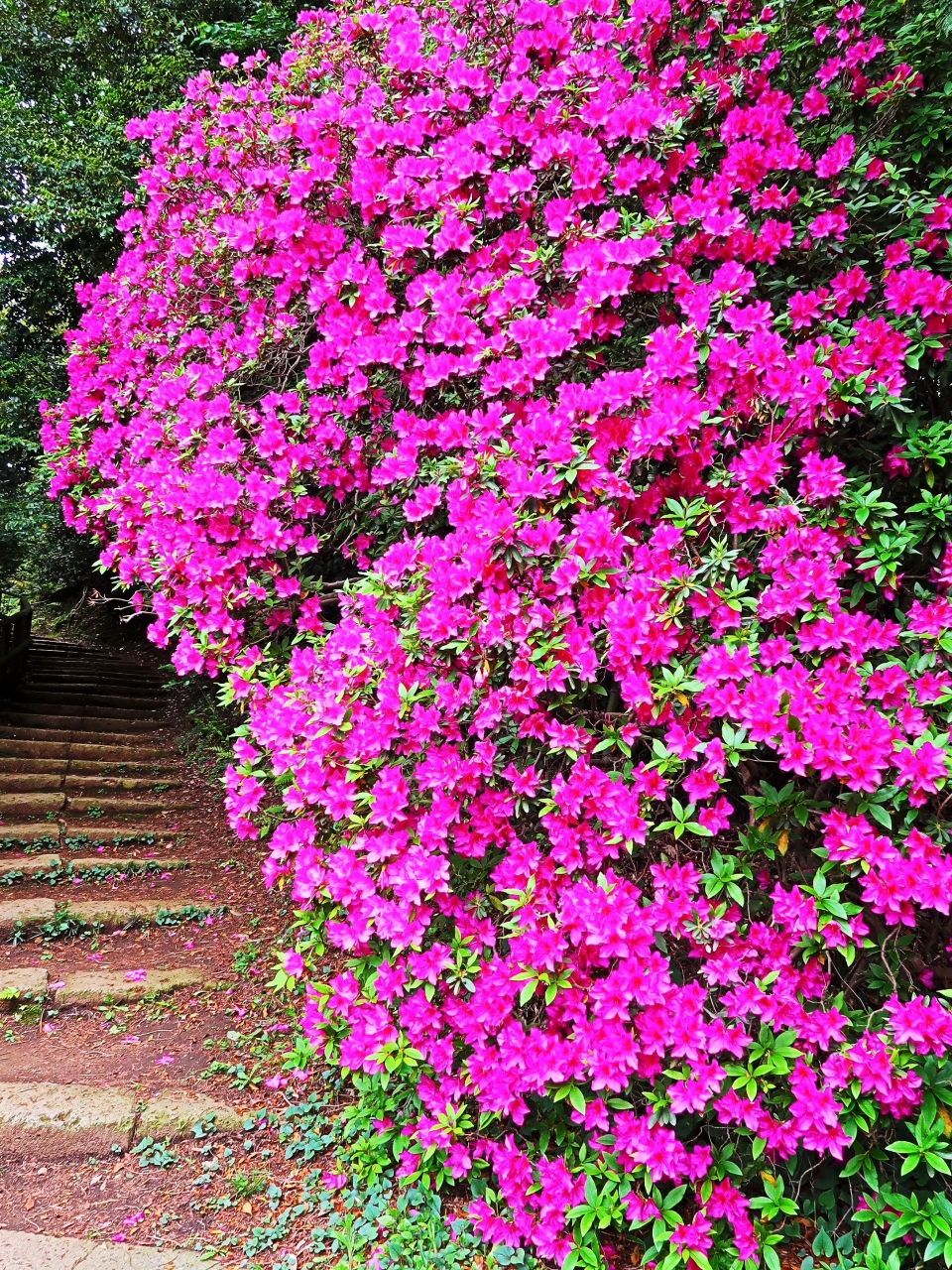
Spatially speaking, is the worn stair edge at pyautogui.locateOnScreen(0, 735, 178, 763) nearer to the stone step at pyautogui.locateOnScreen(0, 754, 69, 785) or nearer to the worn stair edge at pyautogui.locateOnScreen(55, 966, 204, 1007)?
the stone step at pyautogui.locateOnScreen(0, 754, 69, 785)

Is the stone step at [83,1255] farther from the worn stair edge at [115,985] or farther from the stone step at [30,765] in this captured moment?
the stone step at [30,765]

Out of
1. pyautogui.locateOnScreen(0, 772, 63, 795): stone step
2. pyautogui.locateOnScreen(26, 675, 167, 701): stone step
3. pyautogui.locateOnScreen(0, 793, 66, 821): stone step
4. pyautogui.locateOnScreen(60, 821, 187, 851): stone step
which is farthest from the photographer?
pyautogui.locateOnScreen(26, 675, 167, 701): stone step

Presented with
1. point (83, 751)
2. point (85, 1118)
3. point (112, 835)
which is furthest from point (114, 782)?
point (85, 1118)

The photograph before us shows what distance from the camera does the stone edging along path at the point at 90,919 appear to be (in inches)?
92.1

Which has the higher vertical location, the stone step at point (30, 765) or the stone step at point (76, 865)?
the stone step at point (30, 765)

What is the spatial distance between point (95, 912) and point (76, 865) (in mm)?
497

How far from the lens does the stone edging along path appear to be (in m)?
2.34

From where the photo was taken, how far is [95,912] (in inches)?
140

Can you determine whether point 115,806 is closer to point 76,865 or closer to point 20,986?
point 76,865

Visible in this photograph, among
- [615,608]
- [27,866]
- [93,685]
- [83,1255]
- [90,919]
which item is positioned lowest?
[83,1255]

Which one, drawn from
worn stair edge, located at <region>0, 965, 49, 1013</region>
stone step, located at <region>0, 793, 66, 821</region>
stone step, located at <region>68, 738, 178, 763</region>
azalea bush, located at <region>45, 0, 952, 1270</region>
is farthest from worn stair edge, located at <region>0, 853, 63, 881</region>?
azalea bush, located at <region>45, 0, 952, 1270</region>

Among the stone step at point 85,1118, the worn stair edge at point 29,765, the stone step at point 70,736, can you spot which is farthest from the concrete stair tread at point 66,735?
the stone step at point 85,1118

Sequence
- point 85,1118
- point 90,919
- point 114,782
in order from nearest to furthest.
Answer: point 85,1118 < point 90,919 < point 114,782

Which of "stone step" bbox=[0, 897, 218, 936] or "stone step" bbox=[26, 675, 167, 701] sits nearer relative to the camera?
"stone step" bbox=[0, 897, 218, 936]
